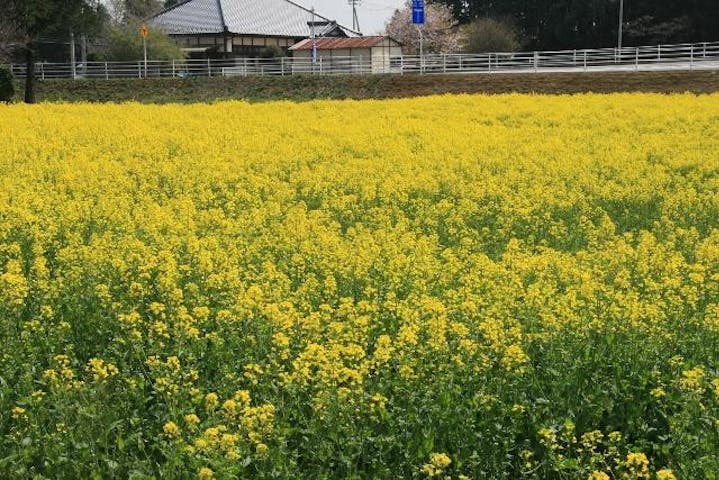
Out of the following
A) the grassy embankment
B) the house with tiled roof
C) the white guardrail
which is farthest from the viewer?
the house with tiled roof

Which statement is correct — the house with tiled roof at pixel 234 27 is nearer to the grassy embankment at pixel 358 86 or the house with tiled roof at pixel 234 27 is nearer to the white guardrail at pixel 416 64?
the white guardrail at pixel 416 64

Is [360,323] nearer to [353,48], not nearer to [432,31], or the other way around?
[353,48]

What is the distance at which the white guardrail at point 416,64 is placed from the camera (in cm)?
4506

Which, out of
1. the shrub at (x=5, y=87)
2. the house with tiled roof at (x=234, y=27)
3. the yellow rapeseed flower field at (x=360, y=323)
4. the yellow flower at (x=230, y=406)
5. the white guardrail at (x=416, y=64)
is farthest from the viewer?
the house with tiled roof at (x=234, y=27)

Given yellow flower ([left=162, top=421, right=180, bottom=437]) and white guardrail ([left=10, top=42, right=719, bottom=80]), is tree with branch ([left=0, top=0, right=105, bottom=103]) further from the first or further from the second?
yellow flower ([left=162, top=421, right=180, bottom=437])

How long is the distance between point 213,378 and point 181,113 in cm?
2044

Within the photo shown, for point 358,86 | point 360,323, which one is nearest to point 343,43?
point 358,86

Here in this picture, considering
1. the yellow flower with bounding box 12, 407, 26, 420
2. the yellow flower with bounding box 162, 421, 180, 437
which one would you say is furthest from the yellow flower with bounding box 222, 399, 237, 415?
the yellow flower with bounding box 12, 407, 26, 420

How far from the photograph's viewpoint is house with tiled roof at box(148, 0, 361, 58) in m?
67.0

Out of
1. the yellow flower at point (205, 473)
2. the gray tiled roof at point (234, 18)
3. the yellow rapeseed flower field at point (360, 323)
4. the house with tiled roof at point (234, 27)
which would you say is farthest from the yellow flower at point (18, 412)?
the gray tiled roof at point (234, 18)

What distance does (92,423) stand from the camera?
199 inches

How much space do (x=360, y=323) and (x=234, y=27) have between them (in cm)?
6316

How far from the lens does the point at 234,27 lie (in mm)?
66625

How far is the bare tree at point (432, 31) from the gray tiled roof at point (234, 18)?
7.88m
